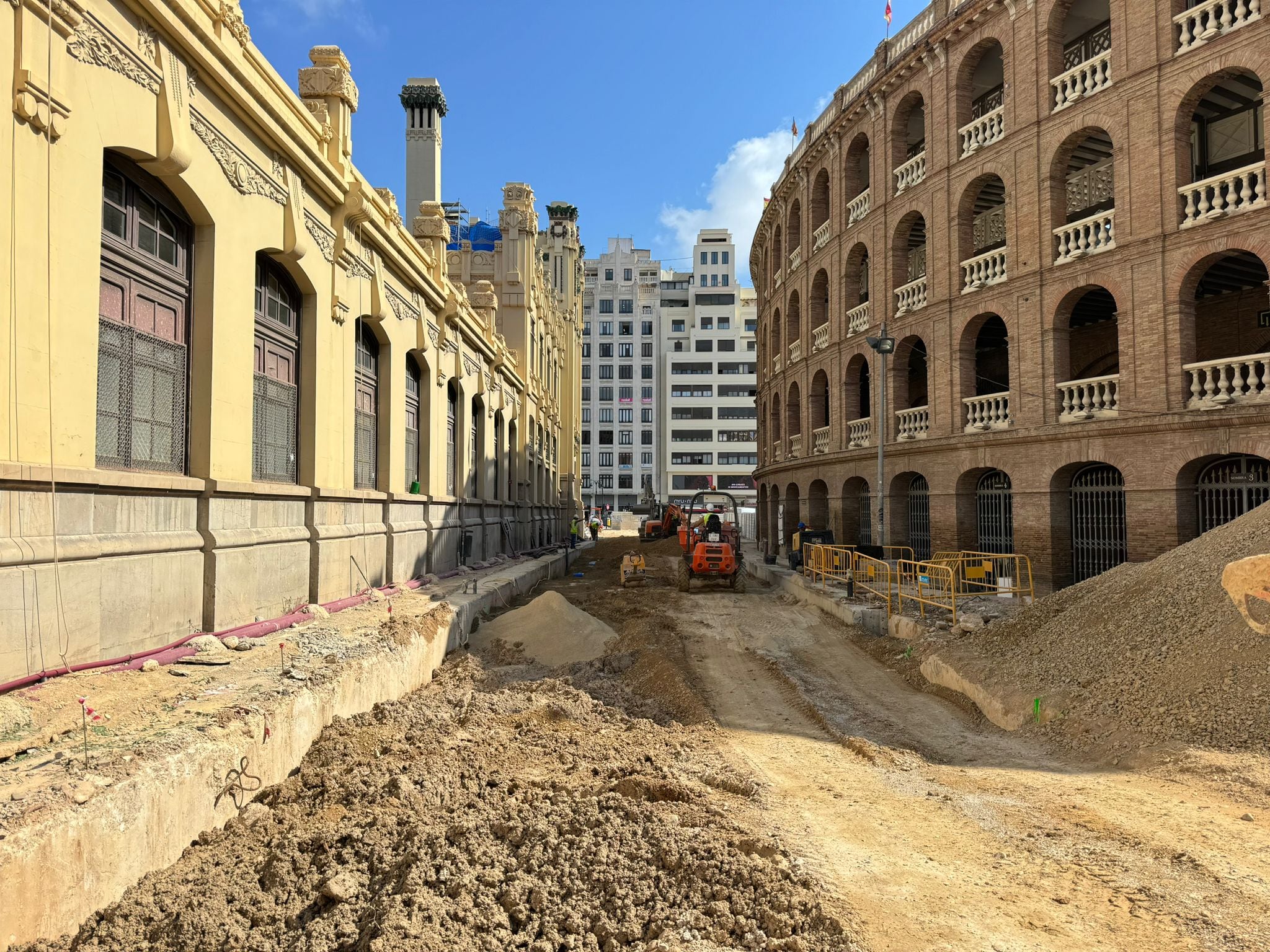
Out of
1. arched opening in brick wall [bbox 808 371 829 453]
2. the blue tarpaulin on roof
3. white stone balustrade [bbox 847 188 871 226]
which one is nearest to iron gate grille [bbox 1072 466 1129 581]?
arched opening in brick wall [bbox 808 371 829 453]

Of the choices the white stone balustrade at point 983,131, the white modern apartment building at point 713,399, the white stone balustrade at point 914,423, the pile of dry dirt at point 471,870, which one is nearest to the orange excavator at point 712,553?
the white stone balustrade at point 914,423

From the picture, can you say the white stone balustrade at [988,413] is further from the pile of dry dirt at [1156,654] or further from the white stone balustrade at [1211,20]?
the pile of dry dirt at [1156,654]

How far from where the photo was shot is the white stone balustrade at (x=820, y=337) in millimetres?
25453

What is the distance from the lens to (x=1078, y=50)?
18.3m

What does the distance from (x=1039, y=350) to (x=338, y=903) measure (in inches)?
718

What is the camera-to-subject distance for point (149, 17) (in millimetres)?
6965

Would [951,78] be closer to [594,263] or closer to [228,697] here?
[228,697]

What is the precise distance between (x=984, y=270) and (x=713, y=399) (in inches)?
2463

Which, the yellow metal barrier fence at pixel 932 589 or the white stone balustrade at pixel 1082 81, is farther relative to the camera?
the white stone balustrade at pixel 1082 81

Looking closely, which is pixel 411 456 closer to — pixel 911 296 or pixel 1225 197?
pixel 911 296

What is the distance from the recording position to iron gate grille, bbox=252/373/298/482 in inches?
376

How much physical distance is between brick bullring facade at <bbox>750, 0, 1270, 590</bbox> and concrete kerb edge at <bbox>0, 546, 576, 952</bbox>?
15.8 meters

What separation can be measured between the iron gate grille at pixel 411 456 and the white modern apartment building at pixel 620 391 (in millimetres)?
69386

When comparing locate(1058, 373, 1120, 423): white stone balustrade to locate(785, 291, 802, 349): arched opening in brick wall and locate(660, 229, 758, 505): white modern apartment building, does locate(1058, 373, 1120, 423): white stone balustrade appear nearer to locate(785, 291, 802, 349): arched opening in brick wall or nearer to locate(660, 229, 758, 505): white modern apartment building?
locate(785, 291, 802, 349): arched opening in brick wall
